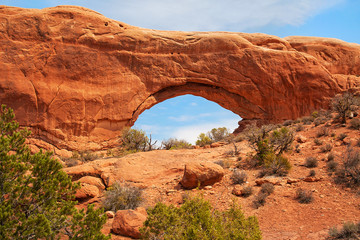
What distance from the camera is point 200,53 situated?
20.6 metres

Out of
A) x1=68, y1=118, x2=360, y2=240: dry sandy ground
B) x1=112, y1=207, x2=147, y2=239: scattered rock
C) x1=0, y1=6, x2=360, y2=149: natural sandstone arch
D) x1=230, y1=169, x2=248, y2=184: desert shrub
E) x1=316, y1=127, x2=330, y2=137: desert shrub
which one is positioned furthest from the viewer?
x1=0, y1=6, x2=360, y2=149: natural sandstone arch

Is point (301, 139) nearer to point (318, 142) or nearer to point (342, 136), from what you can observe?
point (318, 142)

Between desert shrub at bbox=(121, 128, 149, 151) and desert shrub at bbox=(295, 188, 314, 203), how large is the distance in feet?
33.4

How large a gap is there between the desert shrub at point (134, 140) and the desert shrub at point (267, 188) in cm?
936

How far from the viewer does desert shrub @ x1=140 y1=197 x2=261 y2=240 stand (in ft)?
14.1

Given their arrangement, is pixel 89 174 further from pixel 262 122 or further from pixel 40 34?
pixel 262 122

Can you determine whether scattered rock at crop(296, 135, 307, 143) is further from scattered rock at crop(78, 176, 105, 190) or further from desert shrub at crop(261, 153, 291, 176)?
scattered rock at crop(78, 176, 105, 190)

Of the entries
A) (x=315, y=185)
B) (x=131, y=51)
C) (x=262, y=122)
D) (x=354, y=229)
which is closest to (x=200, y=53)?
(x=131, y=51)

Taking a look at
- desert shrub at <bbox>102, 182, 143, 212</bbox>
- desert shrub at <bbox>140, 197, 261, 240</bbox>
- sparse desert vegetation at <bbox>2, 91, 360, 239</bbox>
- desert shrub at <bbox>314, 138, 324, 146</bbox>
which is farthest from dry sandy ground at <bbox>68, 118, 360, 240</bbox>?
desert shrub at <bbox>140, 197, 261, 240</bbox>

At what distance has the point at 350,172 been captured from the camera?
25.7ft

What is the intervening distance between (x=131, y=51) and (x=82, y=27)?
3.55m

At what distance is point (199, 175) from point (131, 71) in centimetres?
1254

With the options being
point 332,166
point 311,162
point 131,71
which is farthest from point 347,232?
point 131,71

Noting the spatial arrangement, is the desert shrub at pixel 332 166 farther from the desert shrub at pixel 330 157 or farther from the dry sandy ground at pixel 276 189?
the desert shrub at pixel 330 157
